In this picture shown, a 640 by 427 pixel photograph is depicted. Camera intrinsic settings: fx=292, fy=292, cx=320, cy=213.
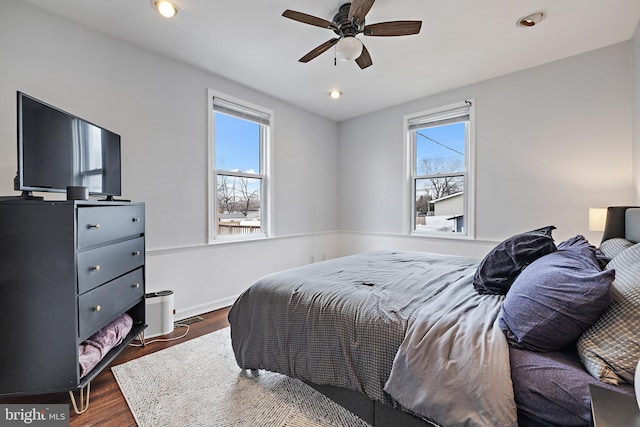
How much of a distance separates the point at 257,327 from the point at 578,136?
3.46 metres

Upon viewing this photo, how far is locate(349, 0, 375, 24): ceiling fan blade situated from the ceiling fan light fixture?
127 mm

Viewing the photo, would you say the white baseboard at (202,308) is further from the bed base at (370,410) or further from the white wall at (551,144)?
the white wall at (551,144)

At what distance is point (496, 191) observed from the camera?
3.38 metres

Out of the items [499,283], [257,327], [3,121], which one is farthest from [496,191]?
[3,121]

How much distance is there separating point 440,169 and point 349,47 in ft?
7.80

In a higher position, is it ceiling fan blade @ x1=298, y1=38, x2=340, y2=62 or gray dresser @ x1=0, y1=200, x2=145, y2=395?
ceiling fan blade @ x1=298, y1=38, x2=340, y2=62

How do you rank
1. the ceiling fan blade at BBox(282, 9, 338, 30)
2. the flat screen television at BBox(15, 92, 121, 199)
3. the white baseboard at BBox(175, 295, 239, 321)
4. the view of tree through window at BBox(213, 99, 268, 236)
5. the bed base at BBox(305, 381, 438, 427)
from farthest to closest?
1. the view of tree through window at BBox(213, 99, 268, 236)
2. the white baseboard at BBox(175, 295, 239, 321)
3. the ceiling fan blade at BBox(282, 9, 338, 30)
4. the flat screen television at BBox(15, 92, 121, 199)
5. the bed base at BBox(305, 381, 438, 427)

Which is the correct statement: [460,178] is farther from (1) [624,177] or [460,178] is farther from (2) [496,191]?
(1) [624,177]

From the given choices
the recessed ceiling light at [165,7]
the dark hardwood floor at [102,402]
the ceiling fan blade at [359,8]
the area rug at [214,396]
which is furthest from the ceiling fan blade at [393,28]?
the dark hardwood floor at [102,402]

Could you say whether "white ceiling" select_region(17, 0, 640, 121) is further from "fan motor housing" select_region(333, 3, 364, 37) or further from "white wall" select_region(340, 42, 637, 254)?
"white wall" select_region(340, 42, 637, 254)

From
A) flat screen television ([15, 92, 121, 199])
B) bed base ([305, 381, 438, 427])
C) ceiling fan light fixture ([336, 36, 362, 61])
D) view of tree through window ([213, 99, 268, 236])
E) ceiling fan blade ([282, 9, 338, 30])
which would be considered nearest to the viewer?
bed base ([305, 381, 438, 427])

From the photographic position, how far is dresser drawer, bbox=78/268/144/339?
63.6 inches

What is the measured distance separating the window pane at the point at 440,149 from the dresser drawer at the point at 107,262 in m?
3.49

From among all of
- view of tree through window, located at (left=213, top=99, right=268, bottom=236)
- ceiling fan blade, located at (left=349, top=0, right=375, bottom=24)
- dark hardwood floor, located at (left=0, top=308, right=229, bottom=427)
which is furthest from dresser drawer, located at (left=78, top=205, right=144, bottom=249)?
ceiling fan blade, located at (left=349, top=0, right=375, bottom=24)
